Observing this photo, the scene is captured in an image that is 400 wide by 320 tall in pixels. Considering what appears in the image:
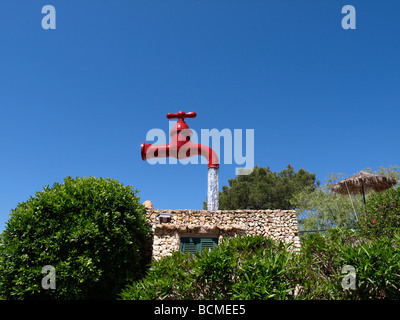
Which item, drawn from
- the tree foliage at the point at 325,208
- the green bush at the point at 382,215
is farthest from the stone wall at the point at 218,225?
the tree foliage at the point at 325,208

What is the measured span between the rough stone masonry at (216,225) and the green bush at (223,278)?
4547mm

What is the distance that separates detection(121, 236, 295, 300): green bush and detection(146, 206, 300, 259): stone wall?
4.54 m

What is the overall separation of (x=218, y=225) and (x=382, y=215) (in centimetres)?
517

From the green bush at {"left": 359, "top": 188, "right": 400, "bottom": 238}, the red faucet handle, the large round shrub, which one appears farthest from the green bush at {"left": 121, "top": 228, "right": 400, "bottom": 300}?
the red faucet handle

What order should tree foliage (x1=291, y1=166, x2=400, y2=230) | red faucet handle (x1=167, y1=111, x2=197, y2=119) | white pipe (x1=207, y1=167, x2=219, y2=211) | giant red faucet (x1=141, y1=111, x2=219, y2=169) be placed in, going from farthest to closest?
tree foliage (x1=291, y1=166, x2=400, y2=230) < red faucet handle (x1=167, y1=111, x2=197, y2=119) < giant red faucet (x1=141, y1=111, x2=219, y2=169) < white pipe (x1=207, y1=167, x2=219, y2=211)

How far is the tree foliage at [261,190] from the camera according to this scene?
26.7m

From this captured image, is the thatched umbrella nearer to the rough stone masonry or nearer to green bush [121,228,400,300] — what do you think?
the rough stone masonry

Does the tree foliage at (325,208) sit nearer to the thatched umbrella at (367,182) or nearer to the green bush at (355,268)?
the thatched umbrella at (367,182)

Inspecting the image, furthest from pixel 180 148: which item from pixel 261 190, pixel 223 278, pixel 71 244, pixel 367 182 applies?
pixel 261 190

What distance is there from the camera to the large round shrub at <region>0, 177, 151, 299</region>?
26.0ft

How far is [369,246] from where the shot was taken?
19.5 feet

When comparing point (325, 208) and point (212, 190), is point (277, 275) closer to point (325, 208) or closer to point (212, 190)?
point (212, 190)
